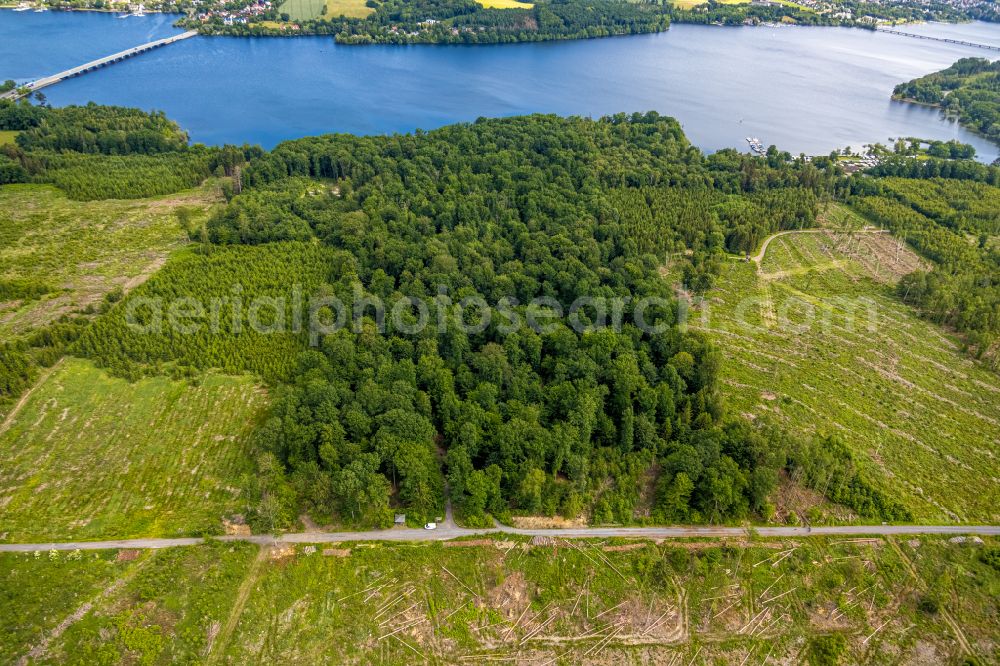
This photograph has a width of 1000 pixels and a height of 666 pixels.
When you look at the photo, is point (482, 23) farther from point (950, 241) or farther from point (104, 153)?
point (950, 241)

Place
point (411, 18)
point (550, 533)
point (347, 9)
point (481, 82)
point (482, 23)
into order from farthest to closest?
point (347, 9)
point (411, 18)
point (482, 23)
point (481, 82)
point (550, 533)

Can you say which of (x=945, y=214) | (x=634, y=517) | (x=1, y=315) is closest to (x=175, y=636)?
(x=634, y=517)

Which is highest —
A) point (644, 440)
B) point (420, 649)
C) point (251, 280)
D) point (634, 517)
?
point (251, 280)

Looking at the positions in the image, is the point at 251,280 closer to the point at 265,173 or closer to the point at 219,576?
the point at 265,173

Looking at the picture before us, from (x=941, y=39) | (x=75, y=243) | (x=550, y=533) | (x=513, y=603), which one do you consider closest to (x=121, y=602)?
(x=513, y=603)

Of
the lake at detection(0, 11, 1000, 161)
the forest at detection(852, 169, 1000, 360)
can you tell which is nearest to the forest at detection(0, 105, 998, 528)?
the forest at detection(852, 169, 1000, 360)
